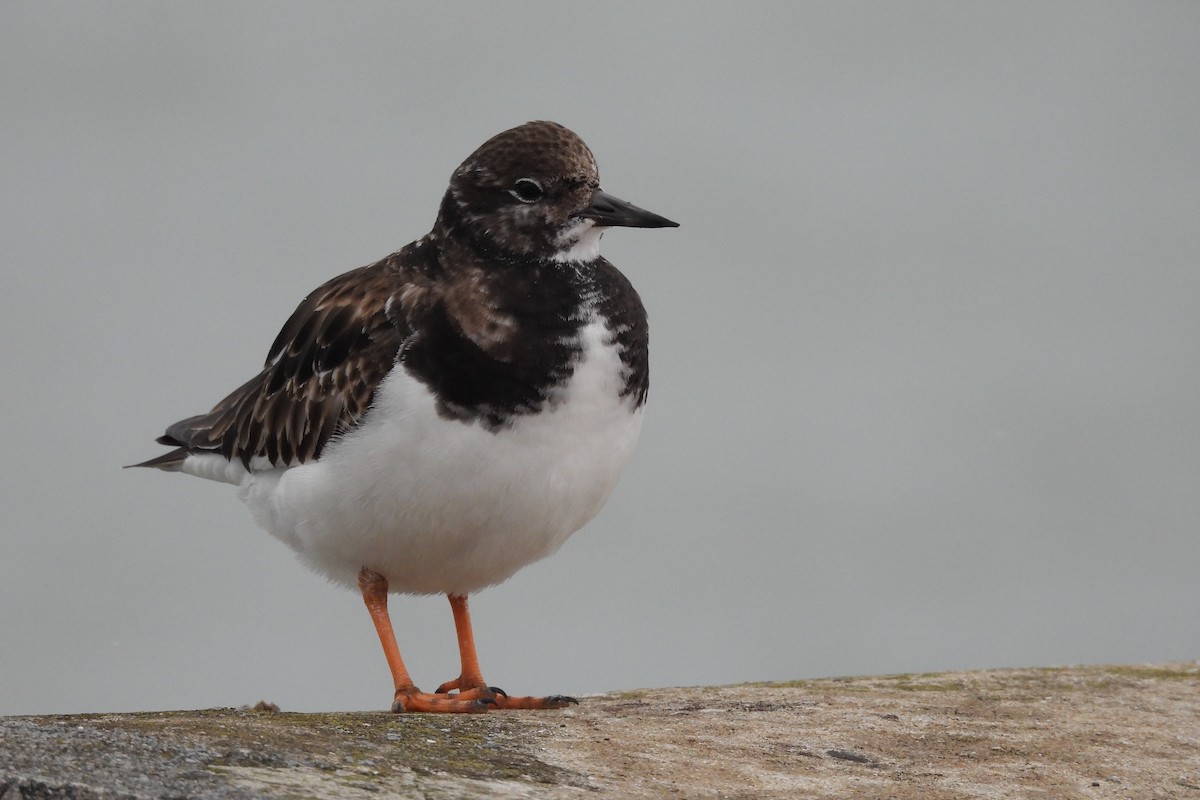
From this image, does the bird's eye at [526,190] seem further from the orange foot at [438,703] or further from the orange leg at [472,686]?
the orange foot at [438,703]

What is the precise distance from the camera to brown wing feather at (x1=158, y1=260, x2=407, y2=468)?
264 inches

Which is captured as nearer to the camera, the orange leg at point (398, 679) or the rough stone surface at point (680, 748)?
the rough stone surface at point (680, 748)

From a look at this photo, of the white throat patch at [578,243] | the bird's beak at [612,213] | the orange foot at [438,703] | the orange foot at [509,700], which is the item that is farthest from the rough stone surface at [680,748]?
the bird's beak at [612,213]

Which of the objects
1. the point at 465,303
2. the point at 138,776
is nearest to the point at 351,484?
the point at 465,303

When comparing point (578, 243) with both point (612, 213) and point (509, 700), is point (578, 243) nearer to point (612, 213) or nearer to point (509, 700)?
point (612, 213)

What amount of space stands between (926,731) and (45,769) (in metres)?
3.52

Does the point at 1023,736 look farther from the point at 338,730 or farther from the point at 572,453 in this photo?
the point at 338,730

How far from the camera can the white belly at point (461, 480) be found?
20.9ft

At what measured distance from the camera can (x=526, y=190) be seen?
6707mm

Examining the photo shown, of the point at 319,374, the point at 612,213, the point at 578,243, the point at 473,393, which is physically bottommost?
the point at 473,393

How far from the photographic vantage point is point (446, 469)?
6.36 meters

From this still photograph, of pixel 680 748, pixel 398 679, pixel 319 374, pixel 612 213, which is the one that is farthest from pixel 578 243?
pixel 680 748

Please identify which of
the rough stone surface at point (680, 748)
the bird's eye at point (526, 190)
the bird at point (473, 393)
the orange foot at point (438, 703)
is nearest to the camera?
the rough stone surface at point (680, 748)

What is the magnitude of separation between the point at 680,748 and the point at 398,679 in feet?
5.86
